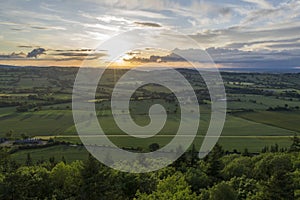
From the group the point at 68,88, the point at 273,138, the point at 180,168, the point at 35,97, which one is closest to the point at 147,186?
the point at 180,168

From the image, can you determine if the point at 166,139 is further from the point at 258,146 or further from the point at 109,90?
the point at 109,90

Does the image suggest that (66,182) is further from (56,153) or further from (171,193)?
(56,153)

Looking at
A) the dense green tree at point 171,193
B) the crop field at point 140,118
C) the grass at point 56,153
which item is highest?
the dense green tree at point 171,193

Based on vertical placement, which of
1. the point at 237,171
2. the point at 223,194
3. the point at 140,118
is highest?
the point at 223,194

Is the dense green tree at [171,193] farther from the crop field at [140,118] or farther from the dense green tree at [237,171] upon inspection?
the crop field at [140,118]

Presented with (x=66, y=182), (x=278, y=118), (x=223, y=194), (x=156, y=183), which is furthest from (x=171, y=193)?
(x=278, y=118)

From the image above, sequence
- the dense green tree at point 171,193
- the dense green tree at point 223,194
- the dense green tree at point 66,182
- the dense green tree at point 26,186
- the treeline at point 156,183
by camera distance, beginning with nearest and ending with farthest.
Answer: the dense green tree at point 171,193
the dense green tree at point 223,194
the treeline at point 156,183
the dense green tree at point 66,182
the dense green tree at point 26,186

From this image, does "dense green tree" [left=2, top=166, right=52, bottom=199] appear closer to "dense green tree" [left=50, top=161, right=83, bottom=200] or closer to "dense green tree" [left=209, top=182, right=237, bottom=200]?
"dense green tree" [left=50, top=161, right=83, bottom=200]

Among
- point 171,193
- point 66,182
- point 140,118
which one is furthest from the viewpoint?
point 140,118

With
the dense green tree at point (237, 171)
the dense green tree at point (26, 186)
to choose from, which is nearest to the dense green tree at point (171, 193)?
the dense green tree at point (237, 171)
